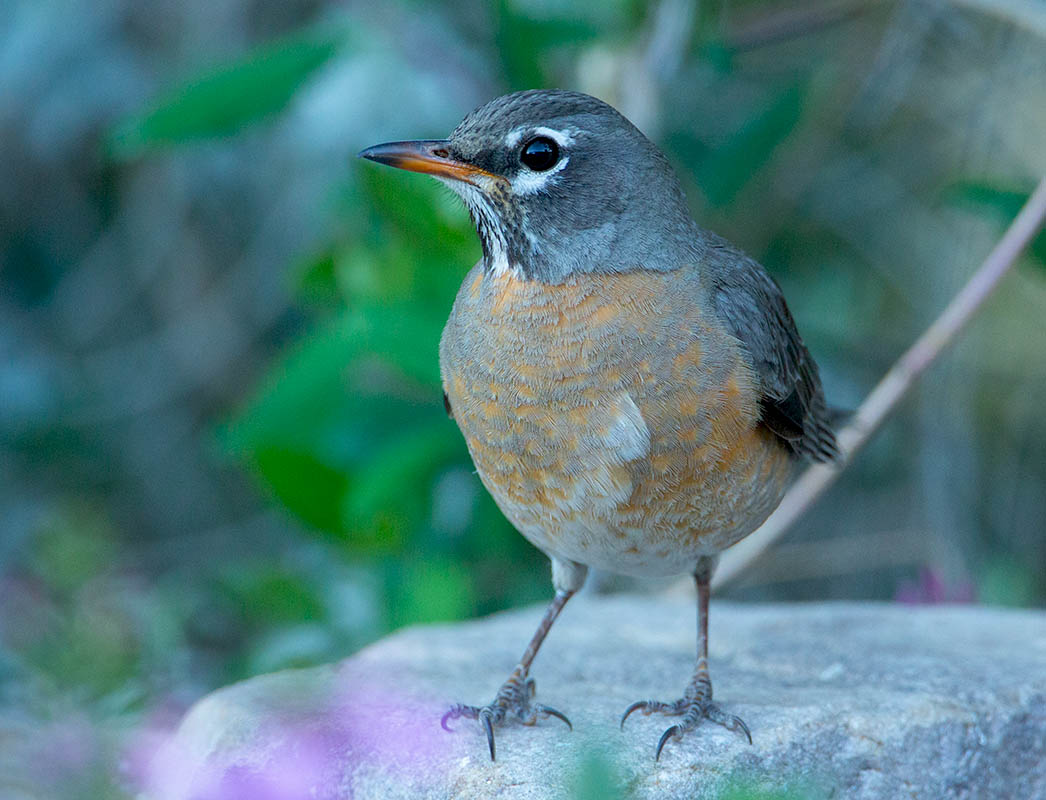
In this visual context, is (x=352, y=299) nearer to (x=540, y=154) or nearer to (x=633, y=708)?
(x=540, y=154)

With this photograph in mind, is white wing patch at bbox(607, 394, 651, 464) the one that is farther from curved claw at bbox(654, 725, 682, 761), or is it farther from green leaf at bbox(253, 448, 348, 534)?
green leaf at bbox(253, 448, 348, 534)

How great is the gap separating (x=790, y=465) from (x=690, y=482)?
2.32 feet

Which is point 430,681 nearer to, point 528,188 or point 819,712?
point 819,712

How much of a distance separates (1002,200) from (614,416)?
2725mm

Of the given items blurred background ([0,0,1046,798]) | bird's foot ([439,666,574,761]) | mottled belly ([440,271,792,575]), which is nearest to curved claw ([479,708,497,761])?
bird's foot ([439,666,574,761])

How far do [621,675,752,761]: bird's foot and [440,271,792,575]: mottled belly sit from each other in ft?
1.40

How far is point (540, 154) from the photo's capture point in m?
3.86

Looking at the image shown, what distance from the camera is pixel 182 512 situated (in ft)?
29.9

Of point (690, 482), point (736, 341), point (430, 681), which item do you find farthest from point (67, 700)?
point (736, 341)

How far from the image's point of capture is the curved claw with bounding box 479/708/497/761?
3.59m

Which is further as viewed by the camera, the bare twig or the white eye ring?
the bare twig


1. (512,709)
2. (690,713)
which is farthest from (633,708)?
(512,709)

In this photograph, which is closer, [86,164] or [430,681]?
[430,681]

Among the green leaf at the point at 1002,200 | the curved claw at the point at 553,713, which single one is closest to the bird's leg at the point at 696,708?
the curved claw at the point at 553,713
